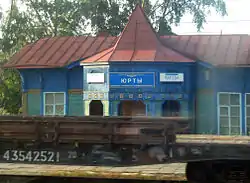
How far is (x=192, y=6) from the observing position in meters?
30.9

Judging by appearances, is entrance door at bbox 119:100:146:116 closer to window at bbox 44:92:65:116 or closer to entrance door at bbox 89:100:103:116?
entrance door at bbox 89:100:103:116

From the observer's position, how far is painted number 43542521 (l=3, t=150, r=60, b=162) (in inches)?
268

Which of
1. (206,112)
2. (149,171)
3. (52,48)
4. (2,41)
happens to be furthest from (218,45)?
(2,41)

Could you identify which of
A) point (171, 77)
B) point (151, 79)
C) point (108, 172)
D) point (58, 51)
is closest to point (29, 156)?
point (108, 172)

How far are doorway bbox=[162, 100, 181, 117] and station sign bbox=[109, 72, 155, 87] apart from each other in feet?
3.94

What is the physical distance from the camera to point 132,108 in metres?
18.2

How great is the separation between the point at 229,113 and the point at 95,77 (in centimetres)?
560

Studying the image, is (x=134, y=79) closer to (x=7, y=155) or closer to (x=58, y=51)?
(x=58, y=51)

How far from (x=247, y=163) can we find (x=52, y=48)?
15.0 meters

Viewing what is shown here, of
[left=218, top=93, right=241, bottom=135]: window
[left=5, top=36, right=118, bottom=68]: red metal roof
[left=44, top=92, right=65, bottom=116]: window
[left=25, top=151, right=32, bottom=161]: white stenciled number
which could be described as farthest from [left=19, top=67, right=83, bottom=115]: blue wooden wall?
[left=25, top=151, right=32, bottom=161]: white stenciled number

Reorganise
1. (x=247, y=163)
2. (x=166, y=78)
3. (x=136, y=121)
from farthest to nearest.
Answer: (x=166, y=78), (x=247, y=163), (x=136, y=121)

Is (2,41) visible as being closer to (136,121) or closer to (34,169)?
(34,169)

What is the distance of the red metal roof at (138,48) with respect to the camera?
680 inches

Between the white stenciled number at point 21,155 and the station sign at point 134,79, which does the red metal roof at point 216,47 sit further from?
the white stenciled number at point 21,155
